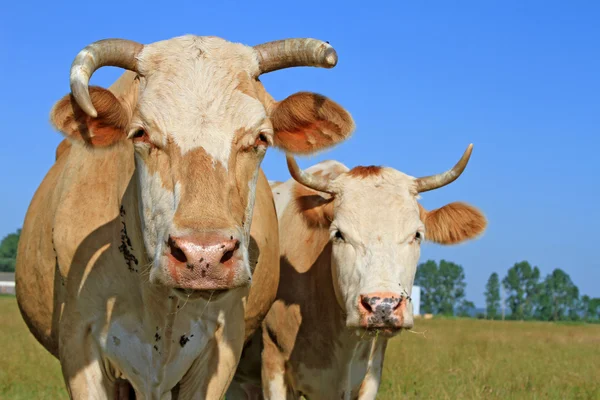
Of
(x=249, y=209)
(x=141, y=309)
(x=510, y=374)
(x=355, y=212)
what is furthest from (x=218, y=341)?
(x=510, y=374)

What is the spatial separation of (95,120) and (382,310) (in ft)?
8.09

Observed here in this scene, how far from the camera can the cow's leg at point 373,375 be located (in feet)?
21.2

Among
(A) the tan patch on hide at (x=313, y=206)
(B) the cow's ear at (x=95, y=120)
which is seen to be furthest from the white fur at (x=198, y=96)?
(A) the tan patch on hide at (x=313, y=206)

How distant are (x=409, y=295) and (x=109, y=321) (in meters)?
2.40

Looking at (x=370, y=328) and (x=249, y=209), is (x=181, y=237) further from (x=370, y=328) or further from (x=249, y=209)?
(x=370, y=328)

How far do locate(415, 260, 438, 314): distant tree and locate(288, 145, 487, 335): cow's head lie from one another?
392 ft

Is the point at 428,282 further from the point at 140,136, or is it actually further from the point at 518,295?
the point at 140,136

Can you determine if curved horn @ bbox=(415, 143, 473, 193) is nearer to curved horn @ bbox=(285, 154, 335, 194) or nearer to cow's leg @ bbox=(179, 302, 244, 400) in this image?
curved horn @ bbox=(285, 154, 335, 194)

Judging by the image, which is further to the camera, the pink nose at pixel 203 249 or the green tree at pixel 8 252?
the green tree at pixel 8 252

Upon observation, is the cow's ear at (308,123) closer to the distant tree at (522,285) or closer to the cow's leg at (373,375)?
the cow's leg at (373,375)

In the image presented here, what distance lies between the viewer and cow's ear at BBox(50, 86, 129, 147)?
3.97m

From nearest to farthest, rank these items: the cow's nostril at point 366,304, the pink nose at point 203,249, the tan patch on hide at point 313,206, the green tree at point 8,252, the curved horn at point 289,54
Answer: the pink nose at point 203,249, the curved horn at point 289,54, the cow's nostril at point 366,304, the tan patch on hide at point 313,206, the green tree at point 8,252

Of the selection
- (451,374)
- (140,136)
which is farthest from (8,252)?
(140,136)

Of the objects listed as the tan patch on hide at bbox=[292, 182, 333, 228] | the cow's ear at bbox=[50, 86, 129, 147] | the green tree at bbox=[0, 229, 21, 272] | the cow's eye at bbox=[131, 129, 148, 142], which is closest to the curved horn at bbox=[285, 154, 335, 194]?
the tan patch on hide at bbox=[292, 182, 333, 228]
